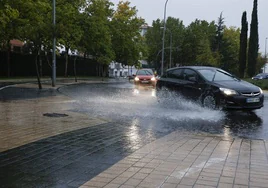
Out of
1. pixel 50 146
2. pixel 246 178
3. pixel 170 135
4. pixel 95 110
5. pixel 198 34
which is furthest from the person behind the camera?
pixel 198 34

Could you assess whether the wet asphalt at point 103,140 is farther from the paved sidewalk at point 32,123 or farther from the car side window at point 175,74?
the car side window at point 175,74

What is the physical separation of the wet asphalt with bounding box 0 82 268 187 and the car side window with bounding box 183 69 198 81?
1115 millimetres

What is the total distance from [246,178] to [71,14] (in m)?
29.6

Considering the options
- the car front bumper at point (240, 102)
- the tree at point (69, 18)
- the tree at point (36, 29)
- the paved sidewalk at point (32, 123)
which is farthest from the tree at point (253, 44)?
the paved sidewalk at point (32, 123)

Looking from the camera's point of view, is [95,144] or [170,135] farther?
[170,135]

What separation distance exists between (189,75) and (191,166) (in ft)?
26.5

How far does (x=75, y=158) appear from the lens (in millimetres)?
5488

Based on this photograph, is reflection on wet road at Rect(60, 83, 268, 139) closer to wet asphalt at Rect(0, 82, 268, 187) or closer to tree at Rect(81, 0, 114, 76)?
wet asphalt at Rect(0, 82, 268, 187)

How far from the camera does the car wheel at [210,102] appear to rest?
1141 cm

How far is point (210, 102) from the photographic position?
1163 centimetres

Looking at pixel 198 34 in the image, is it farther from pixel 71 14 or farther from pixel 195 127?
pixel 195 127

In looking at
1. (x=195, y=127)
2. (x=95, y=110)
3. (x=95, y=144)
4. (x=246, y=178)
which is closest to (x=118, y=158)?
(x=95, y=144)

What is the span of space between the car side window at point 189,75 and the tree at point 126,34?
126 ft

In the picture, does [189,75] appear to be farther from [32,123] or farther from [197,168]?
[197,168]
